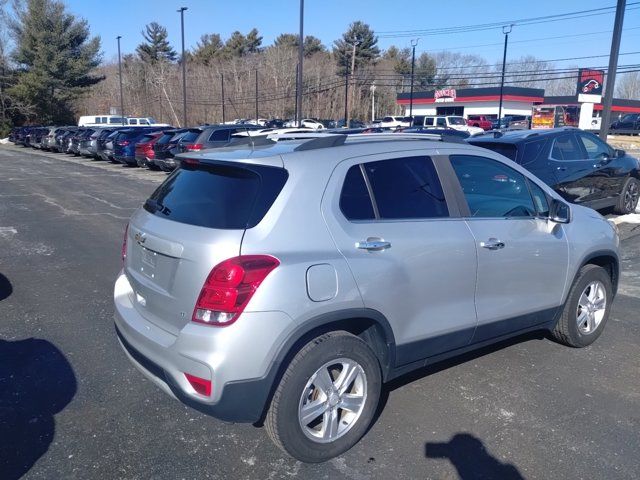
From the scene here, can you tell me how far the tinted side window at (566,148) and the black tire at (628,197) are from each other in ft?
5.69

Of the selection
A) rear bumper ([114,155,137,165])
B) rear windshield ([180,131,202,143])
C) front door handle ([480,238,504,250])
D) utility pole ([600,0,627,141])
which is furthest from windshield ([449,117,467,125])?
front door handle ([480,238,504,250])

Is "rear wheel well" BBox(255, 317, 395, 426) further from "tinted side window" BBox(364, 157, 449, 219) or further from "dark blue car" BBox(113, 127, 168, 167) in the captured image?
"dark blue car" BBox(113, 127, 168, 167)

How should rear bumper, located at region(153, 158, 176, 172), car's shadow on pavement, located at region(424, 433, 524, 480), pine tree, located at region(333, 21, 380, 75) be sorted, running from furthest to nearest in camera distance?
pine tree, located at region(333, 21, 380, 75)
rear bumper, located at region(153, 158, 176, 172)
car's shadow on pavement, located at region(424, 433, 524, 480)

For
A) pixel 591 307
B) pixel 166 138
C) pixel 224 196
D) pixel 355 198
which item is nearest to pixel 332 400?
pixel 355 198

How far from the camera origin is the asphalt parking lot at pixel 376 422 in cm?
313

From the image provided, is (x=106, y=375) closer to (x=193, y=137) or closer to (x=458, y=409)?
(x=458, y=409)

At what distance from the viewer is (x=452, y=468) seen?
3137mm

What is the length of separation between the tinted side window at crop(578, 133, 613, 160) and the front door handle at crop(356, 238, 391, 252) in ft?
24.8

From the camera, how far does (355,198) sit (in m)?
3.29

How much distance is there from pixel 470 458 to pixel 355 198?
162cm

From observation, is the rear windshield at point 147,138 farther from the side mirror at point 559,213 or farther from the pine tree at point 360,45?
the pine tree at point 360,45

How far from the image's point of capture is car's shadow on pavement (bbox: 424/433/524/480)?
10.1 feet

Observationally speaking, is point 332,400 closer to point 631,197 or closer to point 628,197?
point 628,197

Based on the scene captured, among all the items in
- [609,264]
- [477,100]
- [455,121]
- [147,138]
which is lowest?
[609,264]
